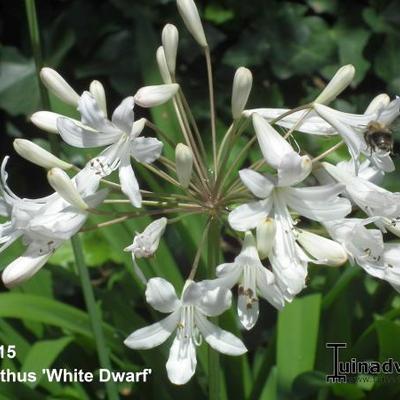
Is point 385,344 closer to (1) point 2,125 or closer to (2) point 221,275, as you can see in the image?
(2) point 221,275

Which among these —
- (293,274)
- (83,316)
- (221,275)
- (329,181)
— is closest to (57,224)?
(221,275)

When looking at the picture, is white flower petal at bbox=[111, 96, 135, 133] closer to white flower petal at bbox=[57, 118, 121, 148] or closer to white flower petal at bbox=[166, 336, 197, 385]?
white flower petal at bbox=[57, 118, 121, 148]

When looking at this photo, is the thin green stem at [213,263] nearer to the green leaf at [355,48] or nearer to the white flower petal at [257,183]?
the white flower petal at [257,183]

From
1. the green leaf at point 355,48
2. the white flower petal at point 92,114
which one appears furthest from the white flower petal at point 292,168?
the green leaf at point 355,48

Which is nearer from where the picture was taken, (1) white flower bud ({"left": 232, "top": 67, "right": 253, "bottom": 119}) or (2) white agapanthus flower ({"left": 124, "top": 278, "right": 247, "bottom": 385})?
(2) white agapanthus flower ({"left": 124, "top": 278, "right": 247, "bottom": 385})

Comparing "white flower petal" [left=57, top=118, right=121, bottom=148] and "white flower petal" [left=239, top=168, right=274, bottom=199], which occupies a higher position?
"white flower petal" [left=57, top=118, right=121, bottom=148]

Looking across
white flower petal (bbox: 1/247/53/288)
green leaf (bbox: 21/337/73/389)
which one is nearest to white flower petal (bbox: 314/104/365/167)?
white flower petal (bbox: 1/247/53/288)

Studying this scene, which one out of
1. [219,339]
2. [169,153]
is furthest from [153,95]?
[169,153]

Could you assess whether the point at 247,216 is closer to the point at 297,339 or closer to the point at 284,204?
the point at 284,204
